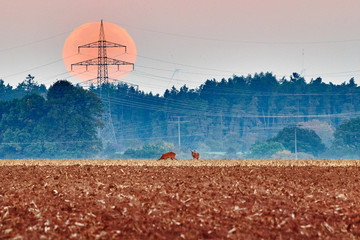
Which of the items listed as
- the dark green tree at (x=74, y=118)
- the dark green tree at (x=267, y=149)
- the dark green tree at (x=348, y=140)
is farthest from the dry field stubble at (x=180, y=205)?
the dark green tree at (x=348, y=140)

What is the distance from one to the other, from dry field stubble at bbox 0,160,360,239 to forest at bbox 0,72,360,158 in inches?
3442

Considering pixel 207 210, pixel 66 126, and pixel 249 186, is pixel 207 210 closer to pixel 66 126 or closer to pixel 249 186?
pixel 249 186

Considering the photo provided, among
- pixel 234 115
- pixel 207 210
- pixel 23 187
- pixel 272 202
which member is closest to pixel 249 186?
pixel 272 202

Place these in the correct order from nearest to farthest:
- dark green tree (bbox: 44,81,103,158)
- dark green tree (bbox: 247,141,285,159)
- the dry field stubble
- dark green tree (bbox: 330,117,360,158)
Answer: the dry field stubble < dark green tree (bbox: 44,81,103,158) < dark green tree (bbox: 330,117,360,158) < dark green tree (bbox: 247,141,285,159)

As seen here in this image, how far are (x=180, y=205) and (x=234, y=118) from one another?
5207 inches

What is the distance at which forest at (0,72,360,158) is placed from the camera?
128875mm

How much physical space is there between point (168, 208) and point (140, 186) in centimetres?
447

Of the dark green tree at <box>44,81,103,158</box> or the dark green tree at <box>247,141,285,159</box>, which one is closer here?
the dark green tree at <box>44,81,103,158</box>

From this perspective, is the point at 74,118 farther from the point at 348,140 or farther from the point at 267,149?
the point at 348,140

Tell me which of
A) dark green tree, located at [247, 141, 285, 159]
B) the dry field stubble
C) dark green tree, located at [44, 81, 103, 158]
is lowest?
dark green tree, located at [247, 141, 285, 159]

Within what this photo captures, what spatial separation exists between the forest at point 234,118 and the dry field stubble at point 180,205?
8743 cm

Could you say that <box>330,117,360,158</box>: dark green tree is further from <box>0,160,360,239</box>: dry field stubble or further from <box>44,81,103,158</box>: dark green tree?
<box>0,160,360,239</box>: dry field stubble

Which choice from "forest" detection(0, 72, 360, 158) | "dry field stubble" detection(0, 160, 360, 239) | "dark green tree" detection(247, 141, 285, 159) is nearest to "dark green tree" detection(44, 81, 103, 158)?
"forest" detection(0, 72, 360, 158)

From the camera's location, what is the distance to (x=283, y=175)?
2723 cm
